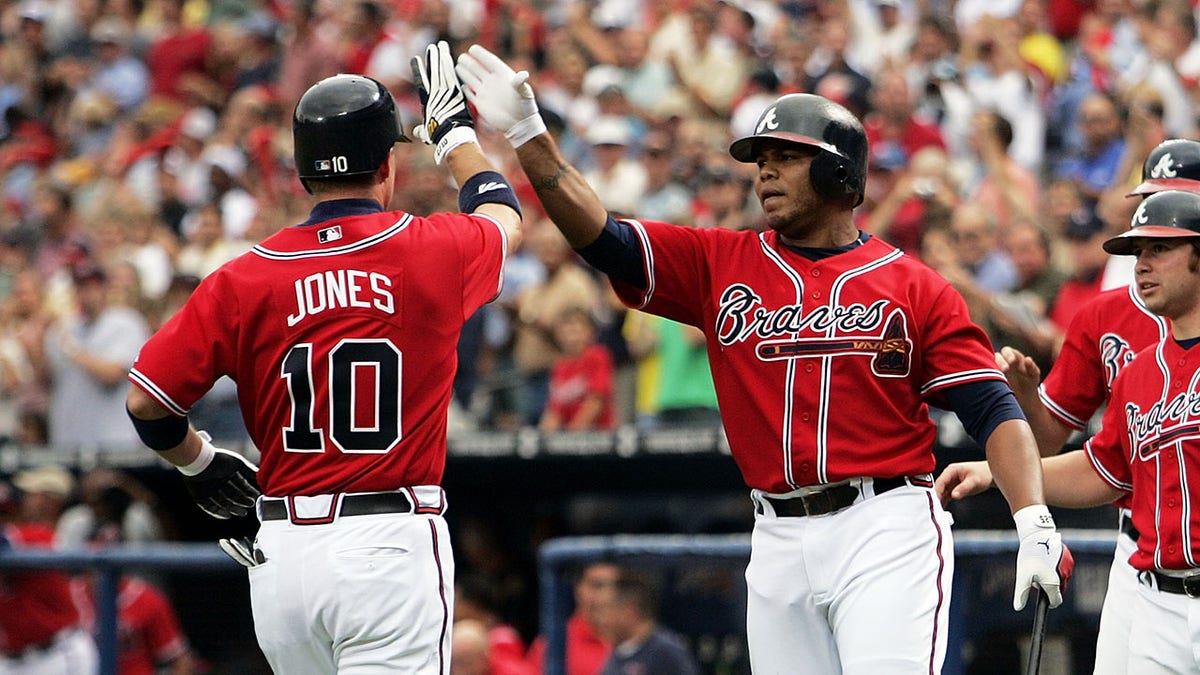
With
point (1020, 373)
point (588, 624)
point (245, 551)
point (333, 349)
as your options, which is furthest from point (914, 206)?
point (245, 551)

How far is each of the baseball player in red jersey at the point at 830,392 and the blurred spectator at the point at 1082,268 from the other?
352 cm

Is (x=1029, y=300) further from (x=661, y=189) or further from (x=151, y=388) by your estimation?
(x=151, y=388)

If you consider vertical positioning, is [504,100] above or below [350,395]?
above

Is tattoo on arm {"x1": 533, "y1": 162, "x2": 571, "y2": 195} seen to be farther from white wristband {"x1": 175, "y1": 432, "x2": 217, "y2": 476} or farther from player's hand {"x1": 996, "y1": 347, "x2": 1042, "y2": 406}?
player's hand {"x1": 996, "y1": 347, "x2": 1042, "y2": 406}

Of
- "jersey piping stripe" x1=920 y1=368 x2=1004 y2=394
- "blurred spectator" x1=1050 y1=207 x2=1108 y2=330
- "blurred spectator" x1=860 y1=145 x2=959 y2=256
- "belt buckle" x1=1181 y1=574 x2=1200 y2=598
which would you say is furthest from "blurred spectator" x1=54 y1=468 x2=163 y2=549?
"belt buckle" x1=1181 y1=574 x2=1200 y2=598

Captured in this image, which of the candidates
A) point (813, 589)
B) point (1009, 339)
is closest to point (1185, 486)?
point (813, 589)

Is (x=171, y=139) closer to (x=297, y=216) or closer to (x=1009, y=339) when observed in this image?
(x=297, y=216)

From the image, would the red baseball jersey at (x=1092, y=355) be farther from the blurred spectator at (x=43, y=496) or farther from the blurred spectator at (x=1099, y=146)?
Result: the blurred spectator at (x=43, y=496)

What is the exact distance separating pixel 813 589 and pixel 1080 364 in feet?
4.67

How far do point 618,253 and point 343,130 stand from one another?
76 centimetres

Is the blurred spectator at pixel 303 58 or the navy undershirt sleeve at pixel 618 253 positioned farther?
the blurred spectator at pixel 303 58

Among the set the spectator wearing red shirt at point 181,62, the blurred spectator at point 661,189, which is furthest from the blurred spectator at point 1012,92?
the spectator wearing red shirt at point 181,62

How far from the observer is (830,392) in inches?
176

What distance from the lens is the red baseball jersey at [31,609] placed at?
8586 millimetres
